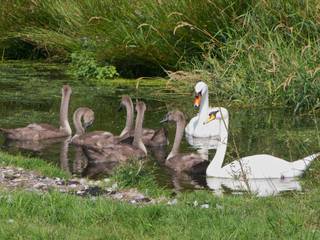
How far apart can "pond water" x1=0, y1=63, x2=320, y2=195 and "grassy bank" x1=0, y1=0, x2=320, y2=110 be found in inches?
23.7

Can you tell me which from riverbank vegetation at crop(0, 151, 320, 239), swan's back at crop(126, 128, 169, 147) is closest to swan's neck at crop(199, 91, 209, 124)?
swan's back at crop(126, 128, 169, 147)

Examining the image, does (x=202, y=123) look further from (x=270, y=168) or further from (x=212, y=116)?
(x=270, y=168)

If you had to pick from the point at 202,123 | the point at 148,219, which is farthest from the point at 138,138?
the point at 148,219

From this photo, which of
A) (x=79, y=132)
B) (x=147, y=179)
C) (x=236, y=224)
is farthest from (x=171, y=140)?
(x=236, y=224)

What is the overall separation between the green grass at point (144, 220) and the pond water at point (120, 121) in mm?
3094

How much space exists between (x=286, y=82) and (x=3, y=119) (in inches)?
201

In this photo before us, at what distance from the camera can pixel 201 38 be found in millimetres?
20172

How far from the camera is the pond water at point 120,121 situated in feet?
42.9

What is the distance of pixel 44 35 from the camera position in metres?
23.6

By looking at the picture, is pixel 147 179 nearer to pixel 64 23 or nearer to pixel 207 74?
pixel 207 74

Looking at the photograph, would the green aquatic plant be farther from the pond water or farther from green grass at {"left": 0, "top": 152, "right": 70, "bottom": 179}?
green grass at {"left": 0, "top": 152, "right": 70, "bottom": 179}

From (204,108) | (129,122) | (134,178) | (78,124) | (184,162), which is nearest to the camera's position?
(134,178)

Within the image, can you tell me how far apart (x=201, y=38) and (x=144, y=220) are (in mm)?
12852

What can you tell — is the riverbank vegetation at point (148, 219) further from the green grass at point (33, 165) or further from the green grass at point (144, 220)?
the green grass at point (33, 165)
